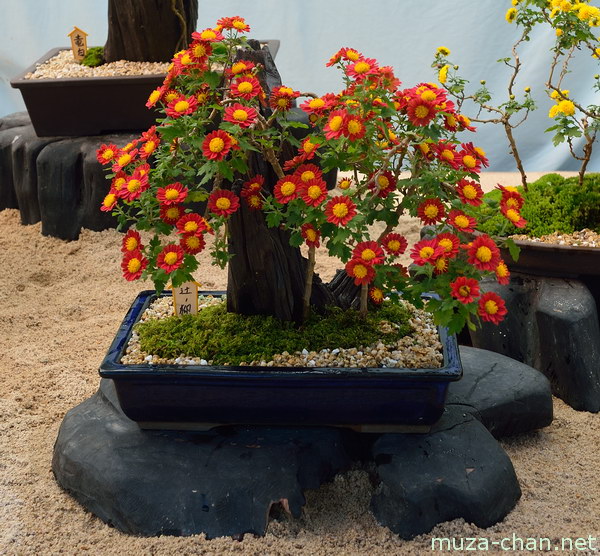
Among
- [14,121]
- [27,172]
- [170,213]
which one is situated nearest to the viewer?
[170,213]

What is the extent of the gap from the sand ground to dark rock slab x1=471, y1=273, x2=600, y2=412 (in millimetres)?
79

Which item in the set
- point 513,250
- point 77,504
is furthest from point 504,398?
point 77,504

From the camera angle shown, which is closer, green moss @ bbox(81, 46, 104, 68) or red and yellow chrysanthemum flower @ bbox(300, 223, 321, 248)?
red and yellow chrysanthemum flower @ bbox(300, 223, 321, 248)

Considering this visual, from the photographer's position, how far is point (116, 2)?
3281mm

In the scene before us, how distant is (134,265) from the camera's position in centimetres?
155

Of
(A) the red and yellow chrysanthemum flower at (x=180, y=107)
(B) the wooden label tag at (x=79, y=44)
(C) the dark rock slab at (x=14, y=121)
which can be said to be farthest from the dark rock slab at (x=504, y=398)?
(C) the dark rock slab at (x=14, y=121)

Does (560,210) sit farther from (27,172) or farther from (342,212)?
(27,172)

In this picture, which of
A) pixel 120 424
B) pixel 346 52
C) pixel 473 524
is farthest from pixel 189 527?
pixel 346 52

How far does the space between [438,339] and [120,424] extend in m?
0.78

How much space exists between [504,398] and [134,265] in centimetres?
100

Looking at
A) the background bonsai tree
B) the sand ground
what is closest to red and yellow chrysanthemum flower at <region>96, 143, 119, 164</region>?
the sand ground

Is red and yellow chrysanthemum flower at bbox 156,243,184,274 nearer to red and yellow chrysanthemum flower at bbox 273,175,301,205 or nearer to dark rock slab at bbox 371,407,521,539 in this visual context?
red and yellow chrysanthemum flower at bbox 273,175,301,205

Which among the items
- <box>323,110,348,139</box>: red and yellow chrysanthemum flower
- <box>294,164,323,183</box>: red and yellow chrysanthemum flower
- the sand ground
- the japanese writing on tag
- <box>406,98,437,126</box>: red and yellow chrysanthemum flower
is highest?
<box>406,98,437,126</box>: red and yellow chrysanthemum flower

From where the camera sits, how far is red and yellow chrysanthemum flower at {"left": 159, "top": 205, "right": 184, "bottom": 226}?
1574mm
